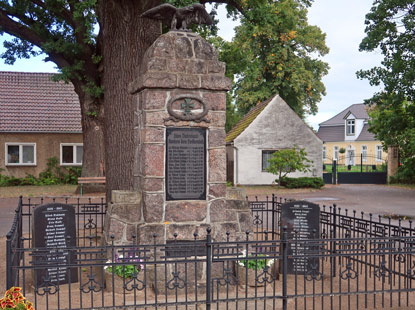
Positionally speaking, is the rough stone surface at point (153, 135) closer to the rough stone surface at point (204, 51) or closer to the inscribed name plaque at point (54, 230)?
the rough stone surface at point (204, 51)

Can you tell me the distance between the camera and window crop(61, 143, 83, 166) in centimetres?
2908

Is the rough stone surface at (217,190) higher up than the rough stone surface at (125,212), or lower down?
higher up

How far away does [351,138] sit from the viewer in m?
51.0

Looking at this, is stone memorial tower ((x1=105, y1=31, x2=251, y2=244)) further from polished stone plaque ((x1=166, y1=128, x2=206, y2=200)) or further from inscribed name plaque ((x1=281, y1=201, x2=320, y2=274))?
inscribed name plaque ((x1=281, y1=201, x2=320, y2=274))

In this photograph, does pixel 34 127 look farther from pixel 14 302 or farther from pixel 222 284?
pixel 14 302

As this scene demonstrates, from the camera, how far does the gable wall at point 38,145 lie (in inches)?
1098

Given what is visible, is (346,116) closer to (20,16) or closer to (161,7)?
(20,16)

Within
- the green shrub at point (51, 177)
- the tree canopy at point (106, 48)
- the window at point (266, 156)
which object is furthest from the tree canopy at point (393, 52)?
the green shrub at point (51, 177)

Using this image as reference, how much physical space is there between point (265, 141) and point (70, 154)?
12.2 meters

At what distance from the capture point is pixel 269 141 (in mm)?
29141

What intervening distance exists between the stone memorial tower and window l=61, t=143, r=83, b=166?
23.0m

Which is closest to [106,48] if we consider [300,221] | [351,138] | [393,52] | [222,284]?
[300,221]

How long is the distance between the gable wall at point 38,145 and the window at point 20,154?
23cm

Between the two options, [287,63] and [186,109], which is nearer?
[186,109]
